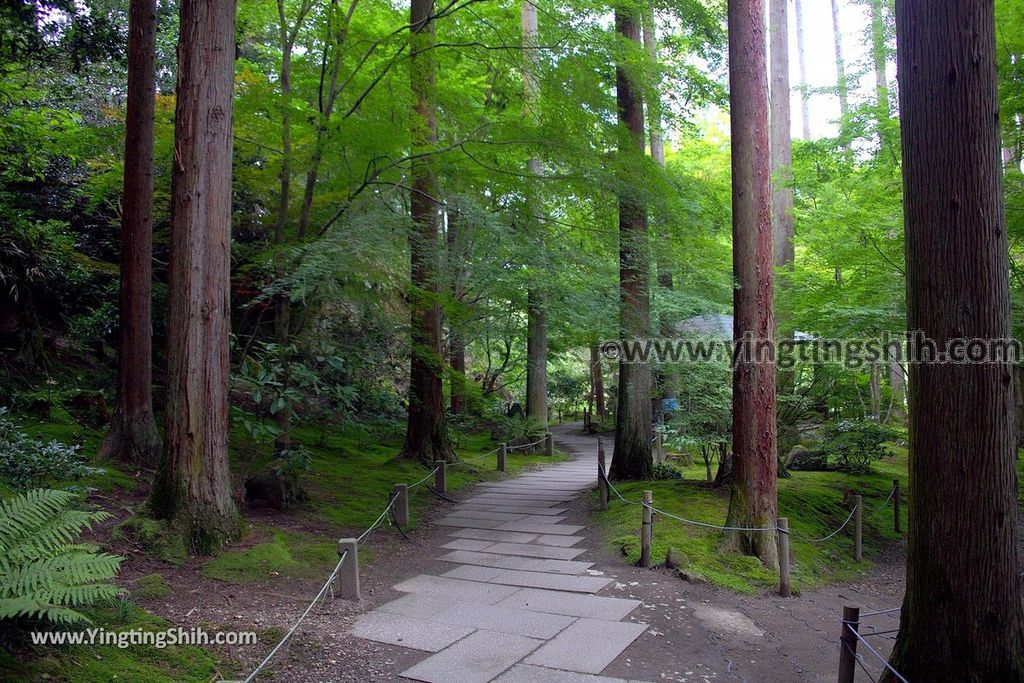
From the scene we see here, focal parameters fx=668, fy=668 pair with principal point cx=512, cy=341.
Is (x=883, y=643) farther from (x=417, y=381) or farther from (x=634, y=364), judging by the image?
(x=417, y=381)

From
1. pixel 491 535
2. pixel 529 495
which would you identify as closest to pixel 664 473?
pixel 529 495

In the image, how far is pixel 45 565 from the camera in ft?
11.5

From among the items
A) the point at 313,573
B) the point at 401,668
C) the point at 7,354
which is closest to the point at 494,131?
the point at 313,573

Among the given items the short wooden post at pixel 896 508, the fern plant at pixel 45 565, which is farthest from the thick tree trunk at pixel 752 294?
the fern plant at pixel 45 565

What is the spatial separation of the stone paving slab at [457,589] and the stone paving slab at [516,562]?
70cm

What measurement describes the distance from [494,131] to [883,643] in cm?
739

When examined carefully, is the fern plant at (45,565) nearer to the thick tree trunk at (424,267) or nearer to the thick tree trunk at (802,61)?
the thick tree trunk at (424,267)

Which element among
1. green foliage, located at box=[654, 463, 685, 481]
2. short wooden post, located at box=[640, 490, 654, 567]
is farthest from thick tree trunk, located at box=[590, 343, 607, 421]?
short wooden post, located at box=[640, 490, 654, 567]

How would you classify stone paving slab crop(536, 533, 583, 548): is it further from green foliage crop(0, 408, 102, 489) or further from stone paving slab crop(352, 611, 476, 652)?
green foliage crop(0, 408, 102, 489)

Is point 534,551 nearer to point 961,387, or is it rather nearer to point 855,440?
point 961,387

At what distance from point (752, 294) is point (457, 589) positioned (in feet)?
14.5

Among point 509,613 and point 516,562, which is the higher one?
point 509,613

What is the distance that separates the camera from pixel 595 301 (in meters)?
10.5

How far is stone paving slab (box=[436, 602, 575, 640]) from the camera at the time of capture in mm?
5152
